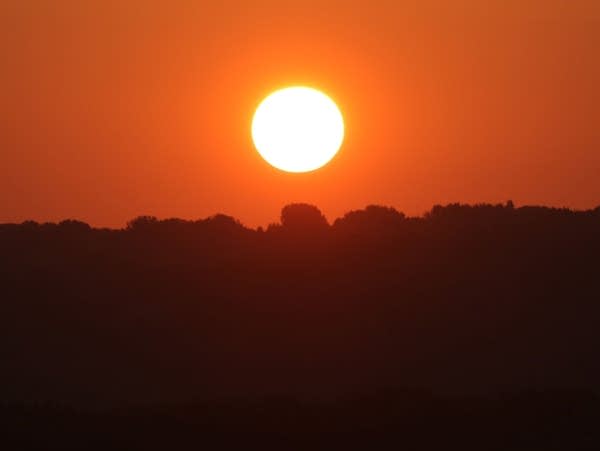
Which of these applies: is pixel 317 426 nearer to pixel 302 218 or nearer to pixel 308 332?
pixel 308 332

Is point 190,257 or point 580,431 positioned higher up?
point 190,257

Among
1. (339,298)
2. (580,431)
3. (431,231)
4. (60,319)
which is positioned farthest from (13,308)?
(580,431)

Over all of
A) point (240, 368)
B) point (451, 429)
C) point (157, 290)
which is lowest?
point (451, 429)

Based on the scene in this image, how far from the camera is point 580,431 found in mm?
39938

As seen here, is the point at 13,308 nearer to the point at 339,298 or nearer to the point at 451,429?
the point at 339,298

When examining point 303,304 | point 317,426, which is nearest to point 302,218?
point 303,304

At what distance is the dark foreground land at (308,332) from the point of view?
39875 millimetres

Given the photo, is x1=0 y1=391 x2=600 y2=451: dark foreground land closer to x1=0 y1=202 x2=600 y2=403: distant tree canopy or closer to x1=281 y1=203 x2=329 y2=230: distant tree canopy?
x1=0 y1=202 x2=600 y2=403: distant tree canopy

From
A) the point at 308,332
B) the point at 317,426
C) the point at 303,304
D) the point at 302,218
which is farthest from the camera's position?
the point at 302,218

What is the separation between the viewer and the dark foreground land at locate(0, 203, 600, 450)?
39.9 m

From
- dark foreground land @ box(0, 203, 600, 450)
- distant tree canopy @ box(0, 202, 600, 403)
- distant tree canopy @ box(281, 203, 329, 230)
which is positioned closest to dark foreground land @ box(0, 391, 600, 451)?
dark foreground land @ box(0, 203, 600, 450)

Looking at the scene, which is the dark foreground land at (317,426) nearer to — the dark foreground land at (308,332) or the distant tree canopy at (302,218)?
the dark foreground land at (308,332)

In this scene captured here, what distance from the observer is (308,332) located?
46.1 m

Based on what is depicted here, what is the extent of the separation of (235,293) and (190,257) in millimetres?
2572
